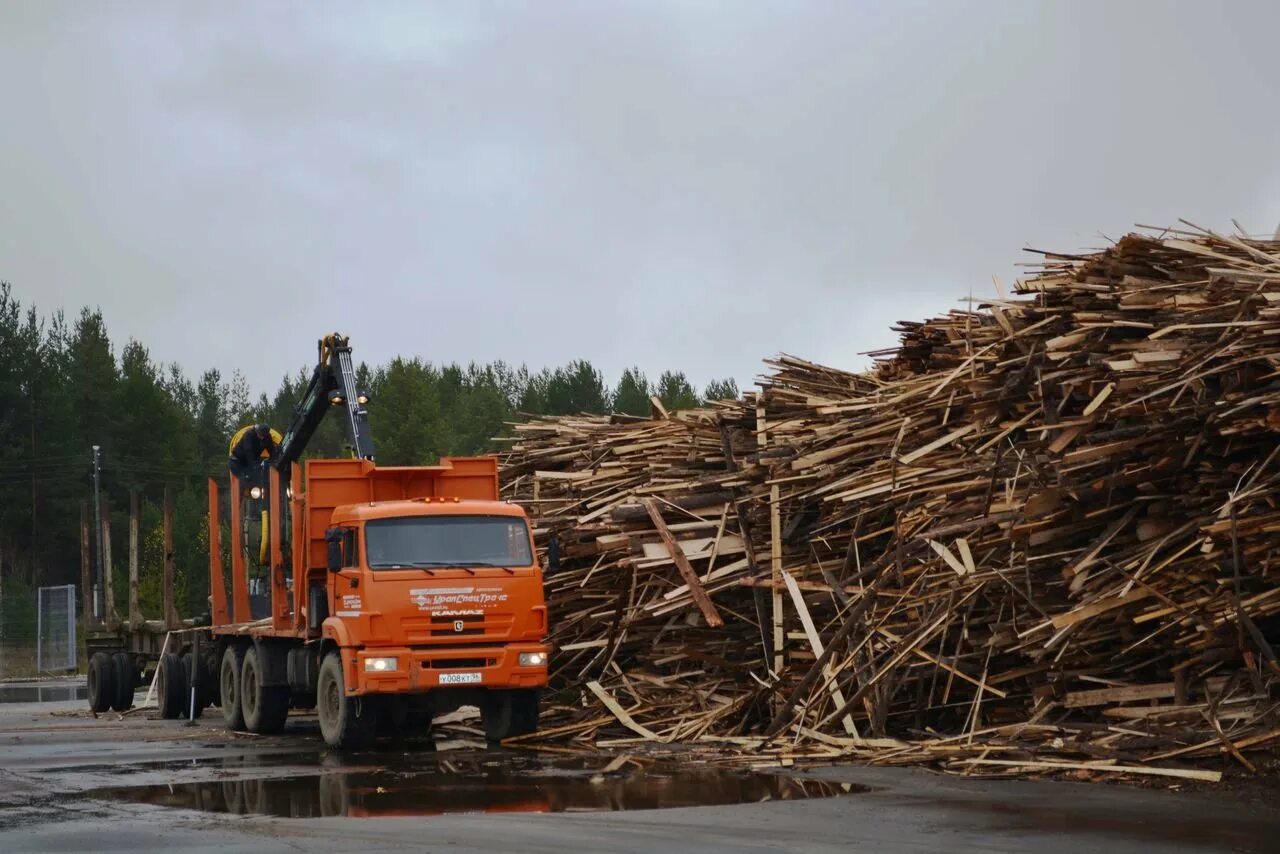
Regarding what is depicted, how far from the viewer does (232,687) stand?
22.6 meters

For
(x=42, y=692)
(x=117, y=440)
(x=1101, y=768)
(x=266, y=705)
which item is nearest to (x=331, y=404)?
→ (x=266, y=705)

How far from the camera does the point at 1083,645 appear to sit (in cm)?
1446

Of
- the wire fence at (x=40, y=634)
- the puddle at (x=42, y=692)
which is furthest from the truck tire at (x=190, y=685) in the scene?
the wire fence at (x=40, y=634)

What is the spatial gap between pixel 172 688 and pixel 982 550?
15.2m

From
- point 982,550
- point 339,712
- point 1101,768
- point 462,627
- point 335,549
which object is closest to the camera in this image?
point 1101,768

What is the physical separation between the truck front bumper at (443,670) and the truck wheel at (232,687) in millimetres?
5049

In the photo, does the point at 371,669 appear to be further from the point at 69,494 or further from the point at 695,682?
the point at 69,494

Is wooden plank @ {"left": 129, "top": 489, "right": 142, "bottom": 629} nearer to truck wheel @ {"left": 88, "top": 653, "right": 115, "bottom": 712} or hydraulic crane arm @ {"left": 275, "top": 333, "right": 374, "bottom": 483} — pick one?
truck wheel @ {"left": 88, "top": 653, "right": 115, "bottom": 712}

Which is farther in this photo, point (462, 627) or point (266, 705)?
point (266, 705)

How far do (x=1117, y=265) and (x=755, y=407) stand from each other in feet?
21.8

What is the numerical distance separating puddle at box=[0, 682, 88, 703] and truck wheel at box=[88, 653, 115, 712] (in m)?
6.46

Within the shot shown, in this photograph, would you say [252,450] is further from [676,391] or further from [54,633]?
[676,391]

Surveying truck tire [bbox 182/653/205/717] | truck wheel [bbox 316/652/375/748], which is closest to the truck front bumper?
truck wheel [bbox 316/652/375/748]

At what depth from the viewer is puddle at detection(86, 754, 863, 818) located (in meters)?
12.3
